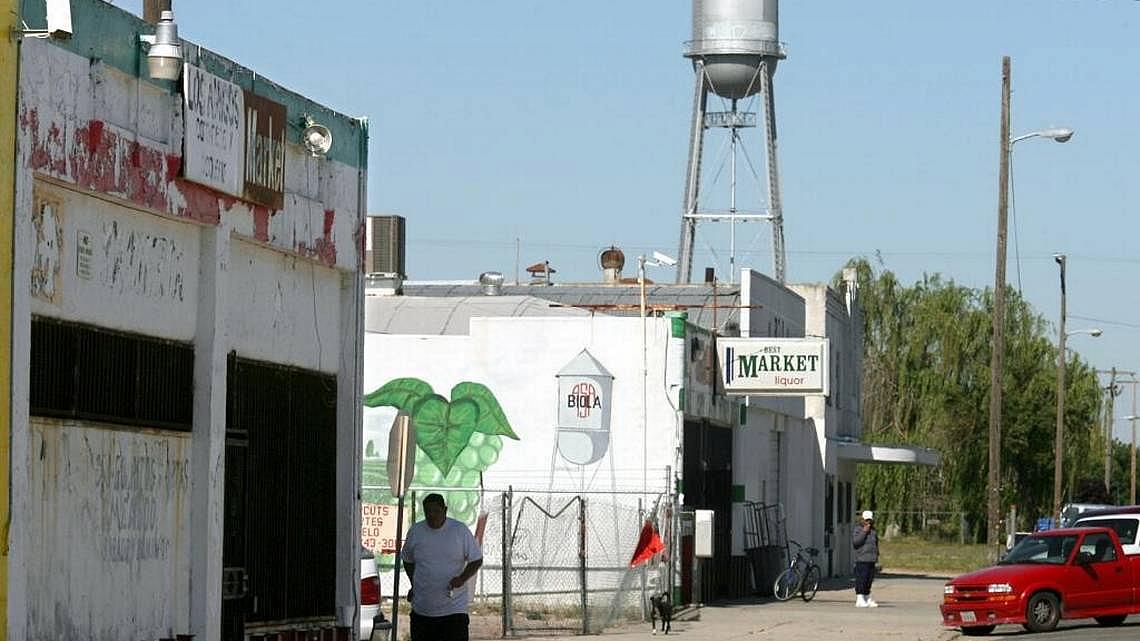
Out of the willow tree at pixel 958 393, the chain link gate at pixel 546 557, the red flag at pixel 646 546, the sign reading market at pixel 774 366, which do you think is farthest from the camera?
the willow tree at pixel 958 393

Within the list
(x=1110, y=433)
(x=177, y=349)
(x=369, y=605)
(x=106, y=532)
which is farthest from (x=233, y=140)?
(x=1110, y=433)

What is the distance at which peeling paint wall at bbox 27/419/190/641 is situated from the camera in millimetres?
14656

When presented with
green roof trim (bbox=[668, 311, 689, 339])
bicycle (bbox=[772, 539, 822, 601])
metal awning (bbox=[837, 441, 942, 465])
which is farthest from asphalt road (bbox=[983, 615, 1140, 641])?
metal awning (bbox=[837, 441, 942, 465])

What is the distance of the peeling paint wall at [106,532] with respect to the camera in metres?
14.7

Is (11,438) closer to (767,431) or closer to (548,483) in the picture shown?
(548,483)

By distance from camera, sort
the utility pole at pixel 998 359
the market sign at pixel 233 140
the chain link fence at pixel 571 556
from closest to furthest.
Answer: the market sign at pixel 233 140 → the chain link fence at pixel 571 556 → the utility pole at pixel 998 359

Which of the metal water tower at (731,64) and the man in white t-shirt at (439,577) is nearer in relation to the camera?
the man in white t-shirt at (439,577)

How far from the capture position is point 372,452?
34781 millimetres

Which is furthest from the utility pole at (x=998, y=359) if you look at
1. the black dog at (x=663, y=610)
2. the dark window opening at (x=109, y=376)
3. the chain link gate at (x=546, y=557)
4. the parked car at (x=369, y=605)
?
the dark window opening at (x=109, y=376)

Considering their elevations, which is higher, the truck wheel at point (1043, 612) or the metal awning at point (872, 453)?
the metal awning at point (872, 453)

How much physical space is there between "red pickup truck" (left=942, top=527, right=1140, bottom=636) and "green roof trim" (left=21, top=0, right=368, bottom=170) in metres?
12.8

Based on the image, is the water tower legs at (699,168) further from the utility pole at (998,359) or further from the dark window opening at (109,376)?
the dark window opening at (109,376)

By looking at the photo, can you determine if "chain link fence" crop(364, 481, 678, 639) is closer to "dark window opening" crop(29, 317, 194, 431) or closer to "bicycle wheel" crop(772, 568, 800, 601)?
"bicycle wheel" crop(772, 568, 800, 601)

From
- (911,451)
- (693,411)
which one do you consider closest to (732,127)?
(911,451)
